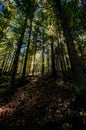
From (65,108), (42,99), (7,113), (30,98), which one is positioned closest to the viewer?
(65,108)

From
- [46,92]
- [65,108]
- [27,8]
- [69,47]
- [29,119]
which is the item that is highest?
[27,8]

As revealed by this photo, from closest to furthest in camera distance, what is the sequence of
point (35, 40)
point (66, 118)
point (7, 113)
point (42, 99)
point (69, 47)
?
point (66, 118)
point (69, 47)
point (7, 113)
point (42, 99)
point (35, 40)

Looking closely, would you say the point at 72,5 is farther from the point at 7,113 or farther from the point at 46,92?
the point at 7,113

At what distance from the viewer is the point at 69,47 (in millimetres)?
8727

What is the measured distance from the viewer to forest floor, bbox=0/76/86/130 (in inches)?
271

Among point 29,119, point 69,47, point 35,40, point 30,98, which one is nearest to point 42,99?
point 30,98

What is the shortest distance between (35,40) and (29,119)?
17.1 m

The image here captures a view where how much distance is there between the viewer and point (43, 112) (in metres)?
8.33

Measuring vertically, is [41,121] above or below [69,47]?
below

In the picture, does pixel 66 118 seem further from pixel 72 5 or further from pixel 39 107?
pixel 72 5

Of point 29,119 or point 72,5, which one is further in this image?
point 72,5

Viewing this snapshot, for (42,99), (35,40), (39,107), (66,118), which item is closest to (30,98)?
(42,99)

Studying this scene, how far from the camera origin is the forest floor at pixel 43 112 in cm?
688

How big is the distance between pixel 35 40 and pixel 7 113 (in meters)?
16.0
